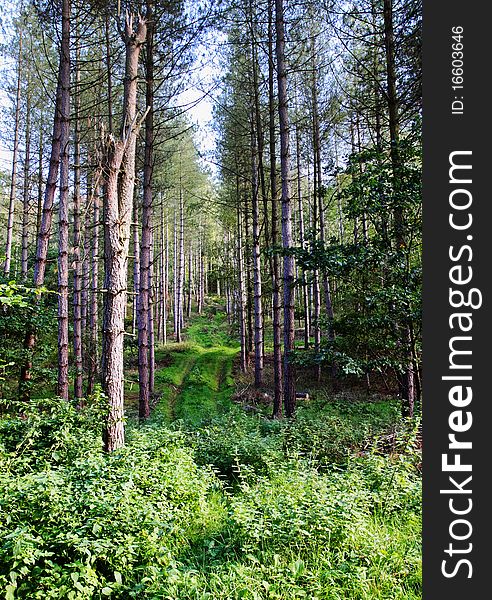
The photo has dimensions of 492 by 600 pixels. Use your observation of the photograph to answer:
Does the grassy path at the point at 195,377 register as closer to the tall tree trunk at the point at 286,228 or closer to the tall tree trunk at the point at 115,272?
the tall tree trunk at the point at 286,228

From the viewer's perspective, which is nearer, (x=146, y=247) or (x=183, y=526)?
(x=183, y=526)

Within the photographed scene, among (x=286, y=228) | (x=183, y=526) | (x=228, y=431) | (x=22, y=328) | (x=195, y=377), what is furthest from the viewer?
(x=195, y=377)

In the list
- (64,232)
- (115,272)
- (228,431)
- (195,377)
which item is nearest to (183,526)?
(115,272)

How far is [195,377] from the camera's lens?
63.9 feet

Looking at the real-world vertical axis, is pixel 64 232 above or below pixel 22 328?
above

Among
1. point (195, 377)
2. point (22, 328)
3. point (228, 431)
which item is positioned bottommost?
point (195, 377)

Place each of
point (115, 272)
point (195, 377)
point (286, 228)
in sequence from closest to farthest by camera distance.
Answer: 1. point (115, 272)
2. point (286, 228)
3. point (195, 377)

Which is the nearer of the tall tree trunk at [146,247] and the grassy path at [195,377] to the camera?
the tall tree trunk at [146,247]

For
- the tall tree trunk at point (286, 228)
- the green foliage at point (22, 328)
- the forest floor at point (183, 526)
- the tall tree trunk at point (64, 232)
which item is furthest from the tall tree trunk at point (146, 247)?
the forest floor at point (183, 526)

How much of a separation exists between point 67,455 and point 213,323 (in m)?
29.6

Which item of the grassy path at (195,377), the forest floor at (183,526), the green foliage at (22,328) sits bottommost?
the grassy path at (195,377)

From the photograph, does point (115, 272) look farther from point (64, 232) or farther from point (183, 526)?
point (64, 232)

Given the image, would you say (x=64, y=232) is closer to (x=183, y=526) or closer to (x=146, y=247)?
(x=146, y=247)

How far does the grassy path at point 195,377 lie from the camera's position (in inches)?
605
